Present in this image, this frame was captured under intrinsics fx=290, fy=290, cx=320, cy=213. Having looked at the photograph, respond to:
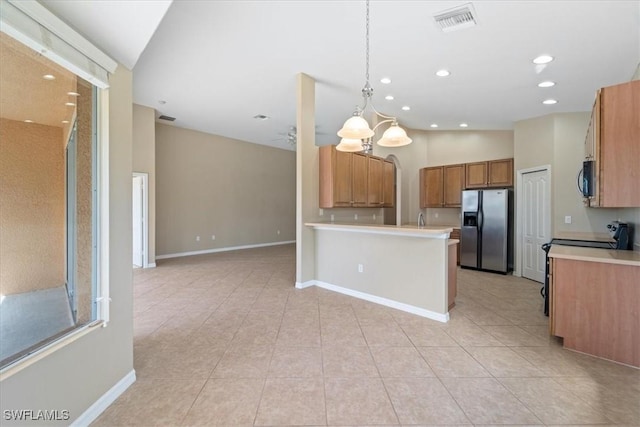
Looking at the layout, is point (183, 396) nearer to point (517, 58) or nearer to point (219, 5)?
point (219, 5)

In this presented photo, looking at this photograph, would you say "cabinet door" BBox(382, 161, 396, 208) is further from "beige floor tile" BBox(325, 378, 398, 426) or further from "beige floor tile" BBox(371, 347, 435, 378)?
"beige floor tile" BBox(325, 378, 398, 426)

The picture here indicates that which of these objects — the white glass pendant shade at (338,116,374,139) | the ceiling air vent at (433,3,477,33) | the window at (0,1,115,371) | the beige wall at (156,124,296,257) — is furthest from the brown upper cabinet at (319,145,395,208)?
the beige wall at (156,124,296,257)

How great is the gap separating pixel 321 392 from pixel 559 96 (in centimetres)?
513

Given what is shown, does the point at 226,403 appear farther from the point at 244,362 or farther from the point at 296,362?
the point at 296,362

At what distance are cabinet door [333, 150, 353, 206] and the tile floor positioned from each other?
171cm

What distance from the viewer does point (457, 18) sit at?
2691 mm

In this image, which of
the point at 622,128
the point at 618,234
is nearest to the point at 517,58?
the point at 622,128

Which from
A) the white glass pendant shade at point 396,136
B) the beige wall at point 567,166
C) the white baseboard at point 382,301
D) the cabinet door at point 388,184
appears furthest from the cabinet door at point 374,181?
the beige wall at point 567,166

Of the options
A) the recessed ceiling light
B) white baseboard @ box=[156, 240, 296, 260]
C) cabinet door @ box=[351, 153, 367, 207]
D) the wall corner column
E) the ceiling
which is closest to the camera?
the ceiling

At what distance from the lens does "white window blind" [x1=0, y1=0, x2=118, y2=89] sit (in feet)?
4.10

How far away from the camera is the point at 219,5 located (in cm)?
263

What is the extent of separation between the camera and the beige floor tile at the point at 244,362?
7.30 ft

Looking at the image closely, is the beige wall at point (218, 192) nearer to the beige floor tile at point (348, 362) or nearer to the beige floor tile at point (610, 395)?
the beige floor tile at point (348, 362)

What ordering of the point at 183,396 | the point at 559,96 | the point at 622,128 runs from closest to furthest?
the point at 183,396, the point at 622,128, the point at 559,96
